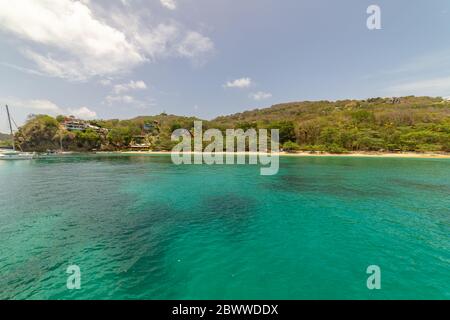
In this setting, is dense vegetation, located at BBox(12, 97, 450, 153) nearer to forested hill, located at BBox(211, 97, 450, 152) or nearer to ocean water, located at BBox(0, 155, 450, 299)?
forested hill, located at BBox(211, 97, 450, 152)

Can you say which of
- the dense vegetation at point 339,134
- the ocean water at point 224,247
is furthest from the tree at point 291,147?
the ocean water at point 224,247

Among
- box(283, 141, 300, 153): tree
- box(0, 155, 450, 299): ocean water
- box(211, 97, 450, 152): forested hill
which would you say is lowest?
box(0, 155, 450, 299): ocean water

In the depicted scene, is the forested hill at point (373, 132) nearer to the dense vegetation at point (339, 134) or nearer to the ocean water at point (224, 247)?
the dense vegetation at point (339, 134)

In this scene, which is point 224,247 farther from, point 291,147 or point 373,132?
point 373,132

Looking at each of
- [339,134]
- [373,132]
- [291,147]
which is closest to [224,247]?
[291,147]

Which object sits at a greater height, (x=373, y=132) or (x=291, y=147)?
(x=373, y=132)

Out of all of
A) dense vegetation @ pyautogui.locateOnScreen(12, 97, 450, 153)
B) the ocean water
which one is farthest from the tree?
the ocean water

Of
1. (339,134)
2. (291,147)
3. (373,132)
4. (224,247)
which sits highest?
(373,132)

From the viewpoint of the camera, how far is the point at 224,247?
8.21m

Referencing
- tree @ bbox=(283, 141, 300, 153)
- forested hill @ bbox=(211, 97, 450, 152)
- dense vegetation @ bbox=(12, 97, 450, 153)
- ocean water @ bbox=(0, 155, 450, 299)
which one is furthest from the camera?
tree @ bbox=(283, 141, 300, 153)

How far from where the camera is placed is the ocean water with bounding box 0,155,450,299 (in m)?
5.68

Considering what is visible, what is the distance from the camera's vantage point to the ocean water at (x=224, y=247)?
5680 millimetres

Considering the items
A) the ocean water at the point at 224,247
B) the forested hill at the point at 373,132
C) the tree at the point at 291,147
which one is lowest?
the ocean water at the point at 224,247
